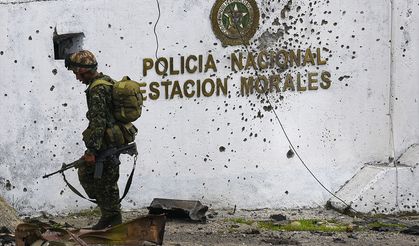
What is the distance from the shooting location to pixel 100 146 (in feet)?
21.9

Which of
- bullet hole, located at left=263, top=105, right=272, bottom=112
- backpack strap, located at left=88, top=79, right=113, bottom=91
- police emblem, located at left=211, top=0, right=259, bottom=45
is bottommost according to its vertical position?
bullet hole, located at left=263, top=105, right=272, bottom=112

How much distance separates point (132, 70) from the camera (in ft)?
28.6

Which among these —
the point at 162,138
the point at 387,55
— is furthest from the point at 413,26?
the point at 162,138

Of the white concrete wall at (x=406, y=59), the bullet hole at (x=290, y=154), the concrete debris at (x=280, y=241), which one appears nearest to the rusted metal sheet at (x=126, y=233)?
the concrete debris at (x=280, y=241)

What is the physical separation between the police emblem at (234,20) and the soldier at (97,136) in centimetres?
214

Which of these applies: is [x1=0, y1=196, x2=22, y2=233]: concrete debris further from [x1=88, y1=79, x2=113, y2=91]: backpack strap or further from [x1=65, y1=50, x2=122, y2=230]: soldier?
[x1=88, y1=79, x2=113, y2=91]: backpack strap

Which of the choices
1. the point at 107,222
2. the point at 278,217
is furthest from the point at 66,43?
the point at 278,217

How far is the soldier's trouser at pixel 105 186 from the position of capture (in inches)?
270

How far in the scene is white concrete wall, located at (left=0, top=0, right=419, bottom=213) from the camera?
28.1ft

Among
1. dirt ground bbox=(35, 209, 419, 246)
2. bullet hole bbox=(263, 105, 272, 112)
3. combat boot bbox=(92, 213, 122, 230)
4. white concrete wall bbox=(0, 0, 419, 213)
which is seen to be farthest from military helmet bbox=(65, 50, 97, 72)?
bullet hole bbox=(263, 105, 272, 112)

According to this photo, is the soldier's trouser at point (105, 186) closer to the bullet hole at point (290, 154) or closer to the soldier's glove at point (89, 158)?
the soldier's glove at point (89, 158)

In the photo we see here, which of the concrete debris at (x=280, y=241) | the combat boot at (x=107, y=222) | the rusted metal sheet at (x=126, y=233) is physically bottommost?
the concrete debris at (x=280, y=241)

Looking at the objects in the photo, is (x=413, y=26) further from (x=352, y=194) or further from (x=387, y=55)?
(x=352, y=194)

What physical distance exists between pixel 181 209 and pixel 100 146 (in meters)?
1.69
